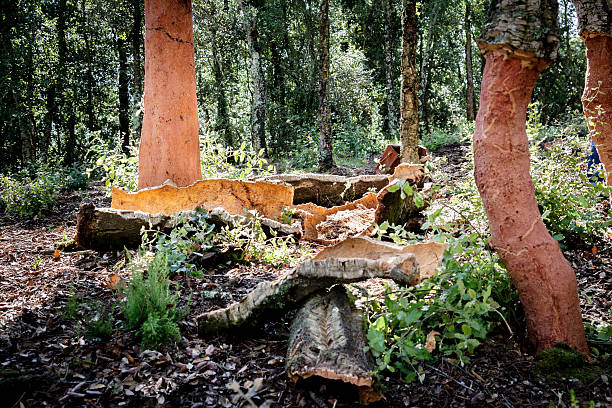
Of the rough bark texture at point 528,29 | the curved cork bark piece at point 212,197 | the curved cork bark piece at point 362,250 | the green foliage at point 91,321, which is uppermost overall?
the rough bark texture at point 528,29

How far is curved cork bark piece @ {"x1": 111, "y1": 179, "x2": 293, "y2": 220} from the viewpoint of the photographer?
456 cm

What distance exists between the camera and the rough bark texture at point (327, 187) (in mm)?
5770

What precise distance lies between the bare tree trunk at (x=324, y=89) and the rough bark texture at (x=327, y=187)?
192 inches

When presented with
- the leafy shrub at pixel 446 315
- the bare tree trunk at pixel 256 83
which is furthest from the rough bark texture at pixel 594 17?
the bare tree trunk at pixel 256 83

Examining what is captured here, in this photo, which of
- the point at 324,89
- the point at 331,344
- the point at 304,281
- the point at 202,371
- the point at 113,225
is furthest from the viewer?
the point at 324,89

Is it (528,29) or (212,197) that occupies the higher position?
(528,29)

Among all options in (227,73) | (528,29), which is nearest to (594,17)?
(528,29)

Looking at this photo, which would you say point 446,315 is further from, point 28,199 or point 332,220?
point 28,199

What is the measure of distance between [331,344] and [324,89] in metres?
8.84

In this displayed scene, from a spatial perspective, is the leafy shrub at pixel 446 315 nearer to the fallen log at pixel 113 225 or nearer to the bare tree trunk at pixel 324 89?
the fallen log at pixel 113 225

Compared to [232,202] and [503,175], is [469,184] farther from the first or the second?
[232,202]

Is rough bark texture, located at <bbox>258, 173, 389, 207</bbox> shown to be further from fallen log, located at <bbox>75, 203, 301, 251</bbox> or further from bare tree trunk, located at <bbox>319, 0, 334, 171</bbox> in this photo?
bare tree trunk, located at <bbox>319, 0, 334, 171</bbox>

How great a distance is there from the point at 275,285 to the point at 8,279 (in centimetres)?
253

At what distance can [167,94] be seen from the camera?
5074mm
